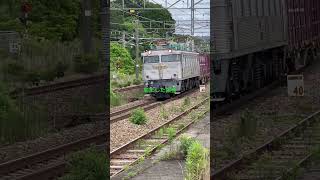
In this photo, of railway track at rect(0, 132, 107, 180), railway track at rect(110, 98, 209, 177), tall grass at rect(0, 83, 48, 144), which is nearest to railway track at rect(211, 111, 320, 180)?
railway track at rect(110, 98, 209, 177)

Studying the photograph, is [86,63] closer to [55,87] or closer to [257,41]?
[55,87]

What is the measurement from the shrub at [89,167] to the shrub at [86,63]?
2.28ft

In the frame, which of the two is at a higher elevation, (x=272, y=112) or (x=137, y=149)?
(x=272, y=112)

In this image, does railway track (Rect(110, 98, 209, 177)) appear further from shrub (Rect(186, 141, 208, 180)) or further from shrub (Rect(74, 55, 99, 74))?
shrub (Rect(74, 55, 99, 74))

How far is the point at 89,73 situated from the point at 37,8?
0.77 metres

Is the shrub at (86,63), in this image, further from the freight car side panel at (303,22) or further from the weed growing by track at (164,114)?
the weed growing by track at (164,114)

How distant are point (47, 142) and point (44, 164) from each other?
476 mm

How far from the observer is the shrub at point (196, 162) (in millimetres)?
4168

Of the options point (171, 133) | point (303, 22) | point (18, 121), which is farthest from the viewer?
point (171, 133)

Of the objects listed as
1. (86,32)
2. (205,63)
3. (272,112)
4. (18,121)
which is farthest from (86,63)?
(272,112)

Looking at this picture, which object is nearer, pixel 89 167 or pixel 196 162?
pixel 89 167

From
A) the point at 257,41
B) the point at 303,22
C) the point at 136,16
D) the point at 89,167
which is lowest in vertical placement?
the point at 89,167

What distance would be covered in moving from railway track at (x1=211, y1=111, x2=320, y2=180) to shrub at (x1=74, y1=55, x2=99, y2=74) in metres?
1.47

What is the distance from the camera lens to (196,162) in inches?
165
